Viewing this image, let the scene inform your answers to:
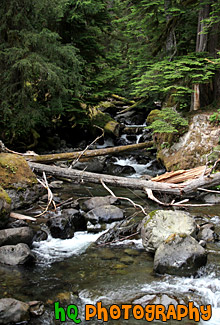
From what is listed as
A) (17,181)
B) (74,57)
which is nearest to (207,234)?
(17,181)

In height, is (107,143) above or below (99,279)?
below

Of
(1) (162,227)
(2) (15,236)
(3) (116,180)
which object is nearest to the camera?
(2) (15,236)

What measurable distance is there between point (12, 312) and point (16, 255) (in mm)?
1700

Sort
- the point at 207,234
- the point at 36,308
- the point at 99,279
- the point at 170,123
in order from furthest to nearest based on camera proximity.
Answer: the point at 170,123, the point at 207,234, the point at 99,279, the point at 36,308

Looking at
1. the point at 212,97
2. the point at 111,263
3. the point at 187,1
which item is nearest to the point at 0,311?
the point at 111,263

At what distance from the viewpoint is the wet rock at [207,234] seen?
6.30m

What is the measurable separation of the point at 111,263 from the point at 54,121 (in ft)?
43.1

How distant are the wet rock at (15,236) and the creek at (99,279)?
32 cm

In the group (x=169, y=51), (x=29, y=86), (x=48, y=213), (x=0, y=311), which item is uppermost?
(x=169, y=51)

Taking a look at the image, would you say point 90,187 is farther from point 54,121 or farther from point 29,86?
point 54,121

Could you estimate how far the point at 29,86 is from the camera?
12.0m

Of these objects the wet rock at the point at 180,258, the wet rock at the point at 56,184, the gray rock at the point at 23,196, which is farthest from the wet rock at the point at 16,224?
the wet rock at the point at 56,184

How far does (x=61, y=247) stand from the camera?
20.3 ft

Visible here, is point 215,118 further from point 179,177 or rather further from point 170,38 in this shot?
point 170,38
